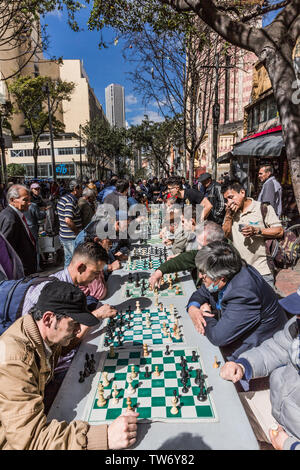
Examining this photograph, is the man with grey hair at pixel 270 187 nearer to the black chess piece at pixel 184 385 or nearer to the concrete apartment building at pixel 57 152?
the black chess piece at pixel 184 385

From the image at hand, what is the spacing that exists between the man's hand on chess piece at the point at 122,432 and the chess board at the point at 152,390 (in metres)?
0.16

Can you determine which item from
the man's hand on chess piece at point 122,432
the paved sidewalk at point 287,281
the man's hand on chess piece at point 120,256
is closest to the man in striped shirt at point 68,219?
the man's hand on chess piece at point 120,256

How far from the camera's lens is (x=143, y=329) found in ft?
9.15

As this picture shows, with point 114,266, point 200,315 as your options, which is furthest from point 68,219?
point 200,315

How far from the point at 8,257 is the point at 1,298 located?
1139mm

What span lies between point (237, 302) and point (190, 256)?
1.58 meters

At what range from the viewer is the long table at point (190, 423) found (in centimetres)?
158

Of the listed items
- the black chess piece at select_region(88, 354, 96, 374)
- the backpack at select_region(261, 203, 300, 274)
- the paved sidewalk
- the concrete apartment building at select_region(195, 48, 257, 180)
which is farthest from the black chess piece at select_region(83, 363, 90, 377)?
the concrete apartment building at select_region(195, 48, 257, 180)

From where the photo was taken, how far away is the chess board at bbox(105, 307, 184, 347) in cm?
259

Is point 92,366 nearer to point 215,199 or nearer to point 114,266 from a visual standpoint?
point 114,266

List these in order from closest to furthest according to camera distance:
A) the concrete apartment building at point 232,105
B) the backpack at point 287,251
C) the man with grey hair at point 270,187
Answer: the man with grey hair at point 270,187, the backpack at point 287,251, the concrete apartment building at point 232,105

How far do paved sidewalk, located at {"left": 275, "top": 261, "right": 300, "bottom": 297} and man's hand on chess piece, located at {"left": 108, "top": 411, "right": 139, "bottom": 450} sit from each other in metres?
4.60

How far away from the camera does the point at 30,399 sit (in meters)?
1.55
